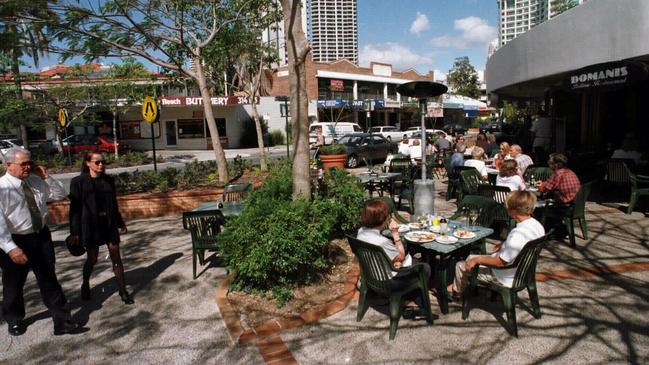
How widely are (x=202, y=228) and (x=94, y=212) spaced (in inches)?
52.0

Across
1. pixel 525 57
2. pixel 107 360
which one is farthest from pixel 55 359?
pixel 525 57

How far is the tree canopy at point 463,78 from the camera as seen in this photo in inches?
2559

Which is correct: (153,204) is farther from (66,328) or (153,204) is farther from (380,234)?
(380,234)

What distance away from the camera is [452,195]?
10.1 m

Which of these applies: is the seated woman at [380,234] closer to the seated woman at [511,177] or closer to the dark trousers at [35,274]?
the dark trousers at [35,274]

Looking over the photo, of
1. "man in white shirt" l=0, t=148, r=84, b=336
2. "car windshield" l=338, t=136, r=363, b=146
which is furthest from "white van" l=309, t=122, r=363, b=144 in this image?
"man in white shirt" l=0, t=148, r=84, b=336

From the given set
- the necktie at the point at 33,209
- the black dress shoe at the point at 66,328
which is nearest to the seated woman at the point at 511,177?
the black dress shoe at the point at 66,328

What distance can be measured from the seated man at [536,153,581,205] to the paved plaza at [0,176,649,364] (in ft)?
3.05

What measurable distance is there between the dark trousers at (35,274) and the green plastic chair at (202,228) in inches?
60.5

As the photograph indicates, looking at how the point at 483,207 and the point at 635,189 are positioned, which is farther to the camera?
the point at 635,189

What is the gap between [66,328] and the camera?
13.6 feet

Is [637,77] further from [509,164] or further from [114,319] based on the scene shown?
[114,319]

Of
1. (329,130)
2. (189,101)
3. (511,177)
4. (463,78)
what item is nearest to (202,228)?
(511,177)

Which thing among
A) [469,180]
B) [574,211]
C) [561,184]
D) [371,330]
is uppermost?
[561,184]
